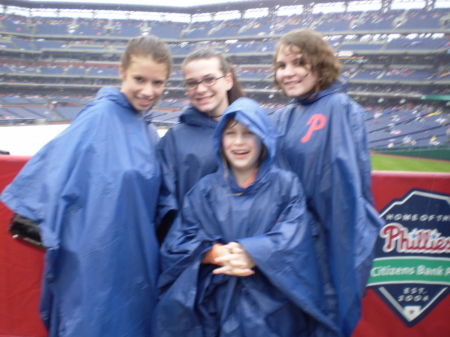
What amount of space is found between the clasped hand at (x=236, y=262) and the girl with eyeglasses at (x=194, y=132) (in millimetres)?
383

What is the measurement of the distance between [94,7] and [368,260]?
13.0 ft

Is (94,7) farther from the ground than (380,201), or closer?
farther from the ground

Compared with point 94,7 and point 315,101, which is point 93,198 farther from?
point 94,7

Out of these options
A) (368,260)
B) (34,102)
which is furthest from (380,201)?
(34,102)

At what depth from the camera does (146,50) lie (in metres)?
1.41

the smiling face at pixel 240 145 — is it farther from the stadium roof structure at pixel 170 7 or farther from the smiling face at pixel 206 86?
the stadium roof structure at pixel 170 7

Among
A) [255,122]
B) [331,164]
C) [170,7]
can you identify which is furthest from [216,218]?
[170,7]

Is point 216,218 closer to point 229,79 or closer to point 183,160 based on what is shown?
point 183,160

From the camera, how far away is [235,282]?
4.16 ft

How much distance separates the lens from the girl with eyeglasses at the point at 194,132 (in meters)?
1.51

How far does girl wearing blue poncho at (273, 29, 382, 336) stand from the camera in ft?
4.16

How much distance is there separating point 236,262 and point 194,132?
0.71m

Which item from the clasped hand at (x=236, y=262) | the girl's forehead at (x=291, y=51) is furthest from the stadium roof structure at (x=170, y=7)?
the clasped hand at (x=236, y=262)

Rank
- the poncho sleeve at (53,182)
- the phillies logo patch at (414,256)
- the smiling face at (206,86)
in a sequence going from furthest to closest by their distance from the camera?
the phillies logo patch at (414,256)
the smiling face at (206,86)
the poncho sleeve at (53,182)
